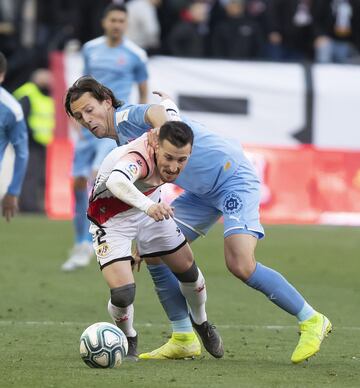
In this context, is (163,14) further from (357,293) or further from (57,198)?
(357,293)

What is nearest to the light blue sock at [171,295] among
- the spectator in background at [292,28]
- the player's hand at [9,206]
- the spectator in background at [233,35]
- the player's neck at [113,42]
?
the player's hand at [9,206]

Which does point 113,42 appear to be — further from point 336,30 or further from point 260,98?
point 336,30

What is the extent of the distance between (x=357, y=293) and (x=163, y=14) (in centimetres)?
1055

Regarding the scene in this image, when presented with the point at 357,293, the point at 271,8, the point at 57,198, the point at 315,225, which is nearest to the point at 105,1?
the point at 271,8

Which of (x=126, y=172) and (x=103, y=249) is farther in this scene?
(x=103, y=249)

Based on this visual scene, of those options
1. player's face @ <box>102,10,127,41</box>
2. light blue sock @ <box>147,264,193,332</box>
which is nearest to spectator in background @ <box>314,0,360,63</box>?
player's face @ <box>102,10,127,41</box>

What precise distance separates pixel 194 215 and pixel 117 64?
5.27 metres

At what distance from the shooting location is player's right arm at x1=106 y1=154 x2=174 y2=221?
6.97m

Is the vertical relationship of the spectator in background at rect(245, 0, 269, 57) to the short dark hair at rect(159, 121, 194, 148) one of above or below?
below

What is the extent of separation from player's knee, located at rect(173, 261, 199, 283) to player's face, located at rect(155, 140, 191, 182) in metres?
0.80

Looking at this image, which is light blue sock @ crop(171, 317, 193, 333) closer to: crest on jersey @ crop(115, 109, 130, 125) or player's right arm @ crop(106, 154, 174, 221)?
player's right arm @ crop(106, 154, 174, 221)

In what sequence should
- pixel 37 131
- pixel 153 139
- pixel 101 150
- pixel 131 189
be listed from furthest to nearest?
pixel 37 131 → pixel 101 150 → pixel 153 139 → pixel 131 189

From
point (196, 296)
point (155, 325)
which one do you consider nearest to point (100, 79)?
point (155, 325)

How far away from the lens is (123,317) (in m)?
7.77
